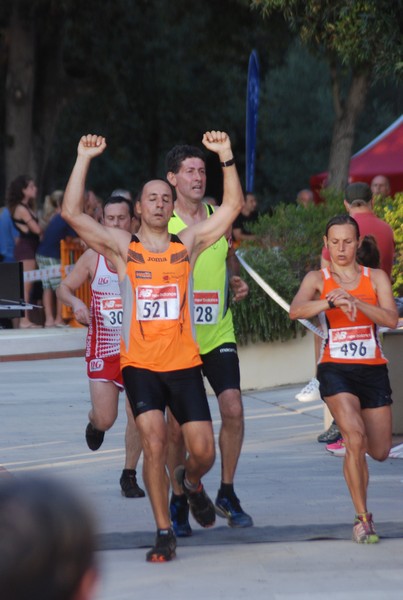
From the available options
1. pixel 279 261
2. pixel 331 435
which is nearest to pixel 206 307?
pixel 331 435

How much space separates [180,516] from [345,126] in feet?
61.7

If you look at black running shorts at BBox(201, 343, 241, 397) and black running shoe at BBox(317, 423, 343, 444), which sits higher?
black running shorts at BBox(201, 343, 241, 397)

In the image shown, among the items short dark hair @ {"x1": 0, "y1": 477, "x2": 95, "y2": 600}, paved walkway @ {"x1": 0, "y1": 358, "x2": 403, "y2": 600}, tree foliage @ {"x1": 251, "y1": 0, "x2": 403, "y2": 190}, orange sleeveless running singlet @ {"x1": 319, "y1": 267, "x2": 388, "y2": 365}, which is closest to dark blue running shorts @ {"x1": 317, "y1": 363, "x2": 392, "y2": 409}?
orange sleeveless running singlet @ {"x1": 319, "y1": 267, "x2": 388, "y2": 365}

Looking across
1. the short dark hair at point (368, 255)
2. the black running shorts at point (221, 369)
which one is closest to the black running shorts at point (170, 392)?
the black running shorts at point (221, 369)

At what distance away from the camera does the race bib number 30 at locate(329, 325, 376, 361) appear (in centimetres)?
621

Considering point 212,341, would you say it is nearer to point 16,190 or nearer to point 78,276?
point 78,276

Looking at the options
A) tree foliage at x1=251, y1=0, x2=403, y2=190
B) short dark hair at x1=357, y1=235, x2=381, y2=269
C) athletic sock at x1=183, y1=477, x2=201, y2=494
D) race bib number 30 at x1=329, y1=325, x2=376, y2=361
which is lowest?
athletic sock at x1=183, y1=477, x2=201, y2=494

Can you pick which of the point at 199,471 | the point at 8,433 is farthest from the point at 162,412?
the point at 8,433

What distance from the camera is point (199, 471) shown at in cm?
596

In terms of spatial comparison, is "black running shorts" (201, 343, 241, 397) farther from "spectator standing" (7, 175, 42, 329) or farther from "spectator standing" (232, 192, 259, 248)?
"spectator standing" (232, 192, 259, 248)

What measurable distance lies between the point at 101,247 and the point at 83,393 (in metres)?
6.31

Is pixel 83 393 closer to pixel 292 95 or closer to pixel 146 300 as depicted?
pixel 146 300

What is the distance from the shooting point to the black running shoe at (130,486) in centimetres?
721

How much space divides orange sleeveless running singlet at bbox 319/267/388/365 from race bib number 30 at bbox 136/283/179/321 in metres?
0.88
